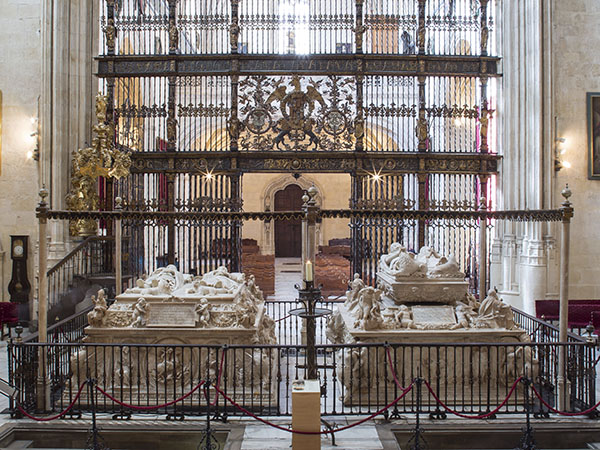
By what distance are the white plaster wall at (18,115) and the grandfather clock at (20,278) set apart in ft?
0.72

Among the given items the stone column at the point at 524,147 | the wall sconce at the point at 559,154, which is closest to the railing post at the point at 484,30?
the stone column at the point at 524,147

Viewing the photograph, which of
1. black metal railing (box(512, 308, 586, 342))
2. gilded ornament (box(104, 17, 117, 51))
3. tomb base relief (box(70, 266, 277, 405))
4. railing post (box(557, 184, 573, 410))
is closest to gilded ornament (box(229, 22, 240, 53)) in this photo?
gilded ornament (box(104, 17, 117, 51))

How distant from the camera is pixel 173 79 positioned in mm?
13672

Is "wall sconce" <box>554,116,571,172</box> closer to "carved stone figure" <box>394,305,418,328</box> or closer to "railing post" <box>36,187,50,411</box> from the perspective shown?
"carved stone figure" <box>394,305,418,328</box>

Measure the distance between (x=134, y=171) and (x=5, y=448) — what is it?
28.8ft

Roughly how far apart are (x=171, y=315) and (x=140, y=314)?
0.41 m

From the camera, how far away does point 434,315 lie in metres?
7.74

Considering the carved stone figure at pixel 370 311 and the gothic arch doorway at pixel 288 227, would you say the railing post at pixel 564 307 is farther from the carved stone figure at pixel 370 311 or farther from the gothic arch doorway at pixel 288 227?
the gothic arch doorway at pixel 288 227

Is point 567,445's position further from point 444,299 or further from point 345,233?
point 345,233

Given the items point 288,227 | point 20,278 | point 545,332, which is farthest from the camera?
point 288,227

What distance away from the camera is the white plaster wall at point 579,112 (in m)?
13.0

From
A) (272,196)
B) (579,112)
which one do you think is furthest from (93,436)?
(272,196)

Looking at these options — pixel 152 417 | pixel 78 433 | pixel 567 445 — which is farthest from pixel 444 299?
pixel 78 433

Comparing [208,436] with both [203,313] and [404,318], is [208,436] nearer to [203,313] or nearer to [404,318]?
[203,313]
